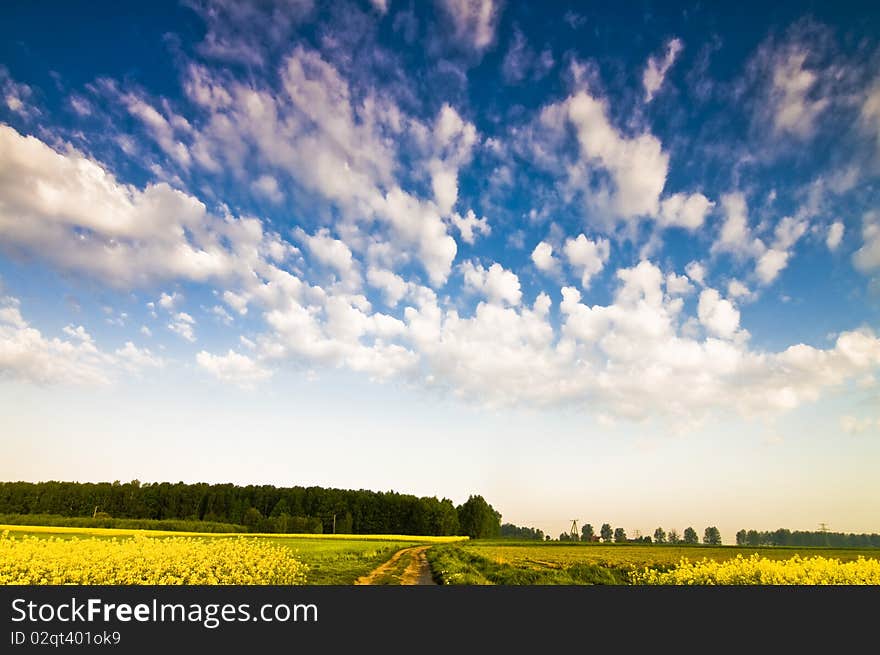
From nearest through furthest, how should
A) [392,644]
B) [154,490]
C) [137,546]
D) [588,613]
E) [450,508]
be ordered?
1. [392,644]
2. [588,613]
3. [137,546]
4. [154,490]
5. [450,508]

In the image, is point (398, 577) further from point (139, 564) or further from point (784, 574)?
point (784, 574)

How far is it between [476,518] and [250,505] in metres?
56.0

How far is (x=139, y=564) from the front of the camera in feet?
57.7

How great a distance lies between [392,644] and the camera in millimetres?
9250

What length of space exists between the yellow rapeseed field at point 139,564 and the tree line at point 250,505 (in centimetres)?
9536

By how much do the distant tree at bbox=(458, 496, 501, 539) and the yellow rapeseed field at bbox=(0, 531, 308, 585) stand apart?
117 metres

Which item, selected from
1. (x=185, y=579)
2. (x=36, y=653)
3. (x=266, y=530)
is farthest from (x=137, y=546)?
(x=266, y=530)

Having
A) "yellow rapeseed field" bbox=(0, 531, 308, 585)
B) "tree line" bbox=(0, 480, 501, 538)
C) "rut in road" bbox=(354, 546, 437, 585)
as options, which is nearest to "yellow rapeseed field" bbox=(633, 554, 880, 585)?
"rut in road" bbox=(354, 546, 437, 585)

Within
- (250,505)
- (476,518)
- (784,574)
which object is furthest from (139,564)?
(476,518)

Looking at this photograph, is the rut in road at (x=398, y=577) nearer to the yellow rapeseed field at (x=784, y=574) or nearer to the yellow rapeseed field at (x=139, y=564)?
the yellow rapeseed field at (x=139, y=564)

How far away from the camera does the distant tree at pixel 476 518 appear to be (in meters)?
130

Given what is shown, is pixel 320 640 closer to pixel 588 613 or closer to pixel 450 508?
pixel 588 613

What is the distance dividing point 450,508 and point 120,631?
415ft

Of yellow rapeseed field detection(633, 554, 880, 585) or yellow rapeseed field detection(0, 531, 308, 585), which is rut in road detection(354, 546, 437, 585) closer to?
yellow rapeseed field detection(0, 531, 308, 585)
